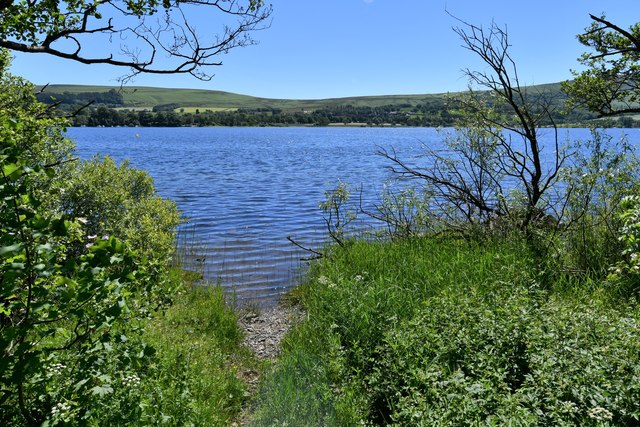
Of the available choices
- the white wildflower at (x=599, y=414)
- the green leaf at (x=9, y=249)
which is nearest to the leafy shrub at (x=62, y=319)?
the green leaf at (x=9, y=249)

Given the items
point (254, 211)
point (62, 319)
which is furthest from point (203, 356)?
point (254, 211)

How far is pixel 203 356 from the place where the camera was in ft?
21.1

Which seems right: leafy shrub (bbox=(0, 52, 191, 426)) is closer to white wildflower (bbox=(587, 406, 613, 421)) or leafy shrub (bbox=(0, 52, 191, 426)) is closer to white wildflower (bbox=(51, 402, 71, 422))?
white wildflower (bbox=(51, 402, 71, 422))

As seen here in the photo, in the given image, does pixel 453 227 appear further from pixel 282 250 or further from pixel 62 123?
pixel 62 123

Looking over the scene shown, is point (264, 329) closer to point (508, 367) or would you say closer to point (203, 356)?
point (203, 356)

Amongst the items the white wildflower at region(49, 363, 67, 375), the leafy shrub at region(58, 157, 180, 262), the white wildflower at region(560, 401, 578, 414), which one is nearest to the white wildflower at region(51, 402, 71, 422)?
the white wildflower at region(49, 363, 67, 375)

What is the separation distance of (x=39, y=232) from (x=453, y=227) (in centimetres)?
880

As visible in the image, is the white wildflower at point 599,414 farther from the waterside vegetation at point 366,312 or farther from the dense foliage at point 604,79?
the dense foliage at point 604,79

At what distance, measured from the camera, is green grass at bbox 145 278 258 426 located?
525cm

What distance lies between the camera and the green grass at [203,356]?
5254 millimetres

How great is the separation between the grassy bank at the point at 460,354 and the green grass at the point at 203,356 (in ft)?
1.63

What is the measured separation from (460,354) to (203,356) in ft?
11.3

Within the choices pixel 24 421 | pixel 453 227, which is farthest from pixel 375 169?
pixel 24 421

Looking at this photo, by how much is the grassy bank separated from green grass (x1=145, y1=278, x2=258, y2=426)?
0.50 meters
